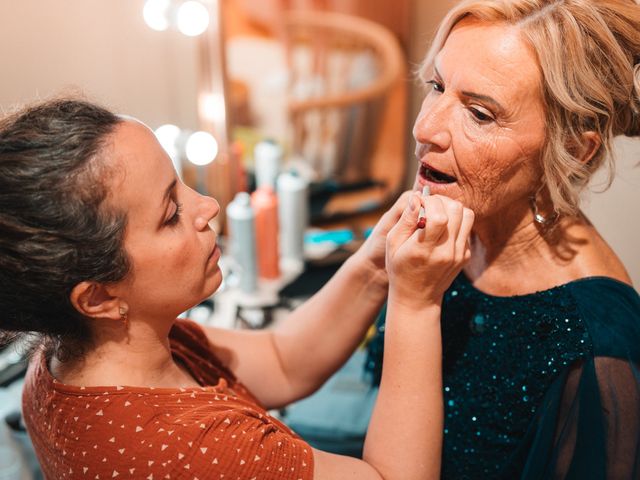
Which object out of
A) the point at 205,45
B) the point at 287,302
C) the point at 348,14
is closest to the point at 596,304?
the point at 287,302

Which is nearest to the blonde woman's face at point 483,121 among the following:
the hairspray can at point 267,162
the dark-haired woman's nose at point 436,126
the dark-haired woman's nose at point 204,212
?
the dark-haired woman's nose at point 436,126

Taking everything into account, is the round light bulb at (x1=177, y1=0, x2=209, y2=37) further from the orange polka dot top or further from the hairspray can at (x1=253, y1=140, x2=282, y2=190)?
the orange polka dot top

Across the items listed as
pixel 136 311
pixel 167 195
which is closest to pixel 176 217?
pixel 167 195

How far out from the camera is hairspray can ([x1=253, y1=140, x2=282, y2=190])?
73.8 inches

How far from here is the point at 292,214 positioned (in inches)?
70.6

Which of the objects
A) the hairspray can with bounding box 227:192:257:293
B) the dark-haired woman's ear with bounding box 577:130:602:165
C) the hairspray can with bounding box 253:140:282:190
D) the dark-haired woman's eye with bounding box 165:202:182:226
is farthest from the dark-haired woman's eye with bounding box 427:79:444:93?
the hairspray can with bounding box 253:140:282:190

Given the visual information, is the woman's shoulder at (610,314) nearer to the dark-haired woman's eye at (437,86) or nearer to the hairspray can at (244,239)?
the dark-haired woman's eye at (437,86)

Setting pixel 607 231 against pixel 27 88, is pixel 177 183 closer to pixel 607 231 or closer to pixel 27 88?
pixel 607 231

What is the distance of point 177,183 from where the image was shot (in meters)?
0.90

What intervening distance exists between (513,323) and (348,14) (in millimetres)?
Answer: 1770

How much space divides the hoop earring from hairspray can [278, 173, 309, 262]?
2.68ft

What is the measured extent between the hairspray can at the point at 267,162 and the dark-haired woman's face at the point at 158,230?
95cm

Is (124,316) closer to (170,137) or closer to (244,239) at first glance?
(244,239)

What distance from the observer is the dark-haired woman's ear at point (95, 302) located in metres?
0.80
